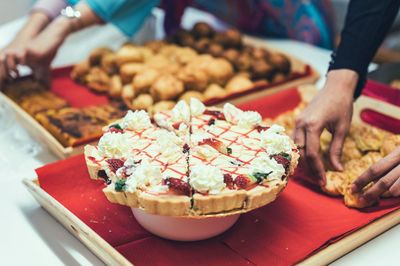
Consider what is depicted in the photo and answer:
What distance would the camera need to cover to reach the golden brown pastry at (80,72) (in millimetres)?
1934

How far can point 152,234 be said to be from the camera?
1.08 m

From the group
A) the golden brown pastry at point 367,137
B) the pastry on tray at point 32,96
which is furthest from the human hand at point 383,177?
the pastry on tray at point 32,96

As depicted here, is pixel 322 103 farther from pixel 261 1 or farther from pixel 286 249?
pixel 261 1

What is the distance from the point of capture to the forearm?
1353mm

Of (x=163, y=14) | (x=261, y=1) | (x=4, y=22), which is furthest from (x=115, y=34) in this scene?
(x=261, y=1)

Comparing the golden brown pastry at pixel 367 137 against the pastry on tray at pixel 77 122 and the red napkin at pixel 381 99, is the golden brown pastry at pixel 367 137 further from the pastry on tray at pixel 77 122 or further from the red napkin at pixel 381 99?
the pastry on tray at pixel 77 122

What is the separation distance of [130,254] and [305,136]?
49 centimetres

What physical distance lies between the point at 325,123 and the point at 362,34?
300 mm

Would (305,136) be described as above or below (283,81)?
above

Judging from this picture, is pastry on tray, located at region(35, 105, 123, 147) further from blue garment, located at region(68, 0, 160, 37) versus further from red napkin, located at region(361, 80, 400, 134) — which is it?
red napkin, located at region(361, 80, 400, 134)

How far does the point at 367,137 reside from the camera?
138 centimetres

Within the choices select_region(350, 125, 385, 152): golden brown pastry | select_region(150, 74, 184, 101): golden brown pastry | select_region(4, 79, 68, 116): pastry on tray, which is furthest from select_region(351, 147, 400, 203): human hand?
select_region(4, 79, 68, 116): pastry on tray

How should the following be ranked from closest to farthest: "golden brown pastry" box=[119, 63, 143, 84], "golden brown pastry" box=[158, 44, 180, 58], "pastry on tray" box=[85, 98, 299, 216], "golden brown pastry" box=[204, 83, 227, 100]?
"pastry on tray" box=[85, 98, 299, 216] → "golden brown pastry" box=[204, 83, 227, 100] → "golden brown pastry" box=[119, 63, 143, 84] → "golden brown pastry" box=[158, 44, 180, 58]

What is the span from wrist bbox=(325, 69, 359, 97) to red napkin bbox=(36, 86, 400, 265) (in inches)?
9.9
